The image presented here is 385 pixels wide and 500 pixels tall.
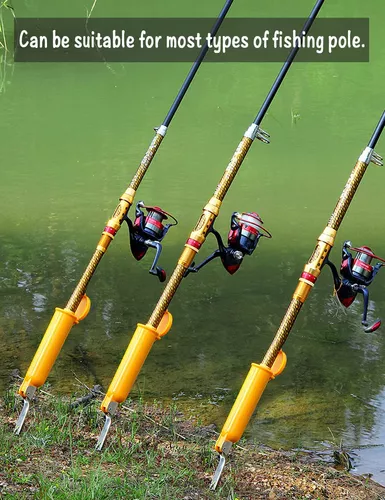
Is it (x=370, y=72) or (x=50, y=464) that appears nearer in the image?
(x=50, y=464)

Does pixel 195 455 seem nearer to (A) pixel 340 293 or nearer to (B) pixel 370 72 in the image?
(A) pixel 340 293

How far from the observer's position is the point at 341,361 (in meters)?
5.62

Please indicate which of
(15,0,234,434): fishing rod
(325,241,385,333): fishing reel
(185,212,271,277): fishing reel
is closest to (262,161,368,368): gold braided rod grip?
(325,241,385,333): fishing reel

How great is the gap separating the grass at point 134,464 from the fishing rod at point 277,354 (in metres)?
0.26

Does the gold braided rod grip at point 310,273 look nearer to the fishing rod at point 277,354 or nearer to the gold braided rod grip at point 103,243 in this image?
the fishing rod at point 277,354

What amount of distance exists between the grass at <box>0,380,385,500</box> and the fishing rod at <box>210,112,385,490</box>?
26 centimetres

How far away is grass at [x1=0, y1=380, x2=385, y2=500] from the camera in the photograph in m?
3.31

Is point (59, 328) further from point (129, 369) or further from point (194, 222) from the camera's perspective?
point (194, 222)

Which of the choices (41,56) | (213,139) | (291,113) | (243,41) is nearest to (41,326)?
(213,139)

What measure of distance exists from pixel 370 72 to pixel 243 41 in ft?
16.9

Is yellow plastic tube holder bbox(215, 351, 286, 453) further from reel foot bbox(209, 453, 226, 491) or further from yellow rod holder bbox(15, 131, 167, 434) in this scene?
yellow rod holder bbox(15, 131, 167, 434)

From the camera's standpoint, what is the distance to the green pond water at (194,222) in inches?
205

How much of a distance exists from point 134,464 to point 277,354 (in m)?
0.73

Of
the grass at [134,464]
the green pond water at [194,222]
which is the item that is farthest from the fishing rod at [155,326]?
the green pond water at [194,222]
